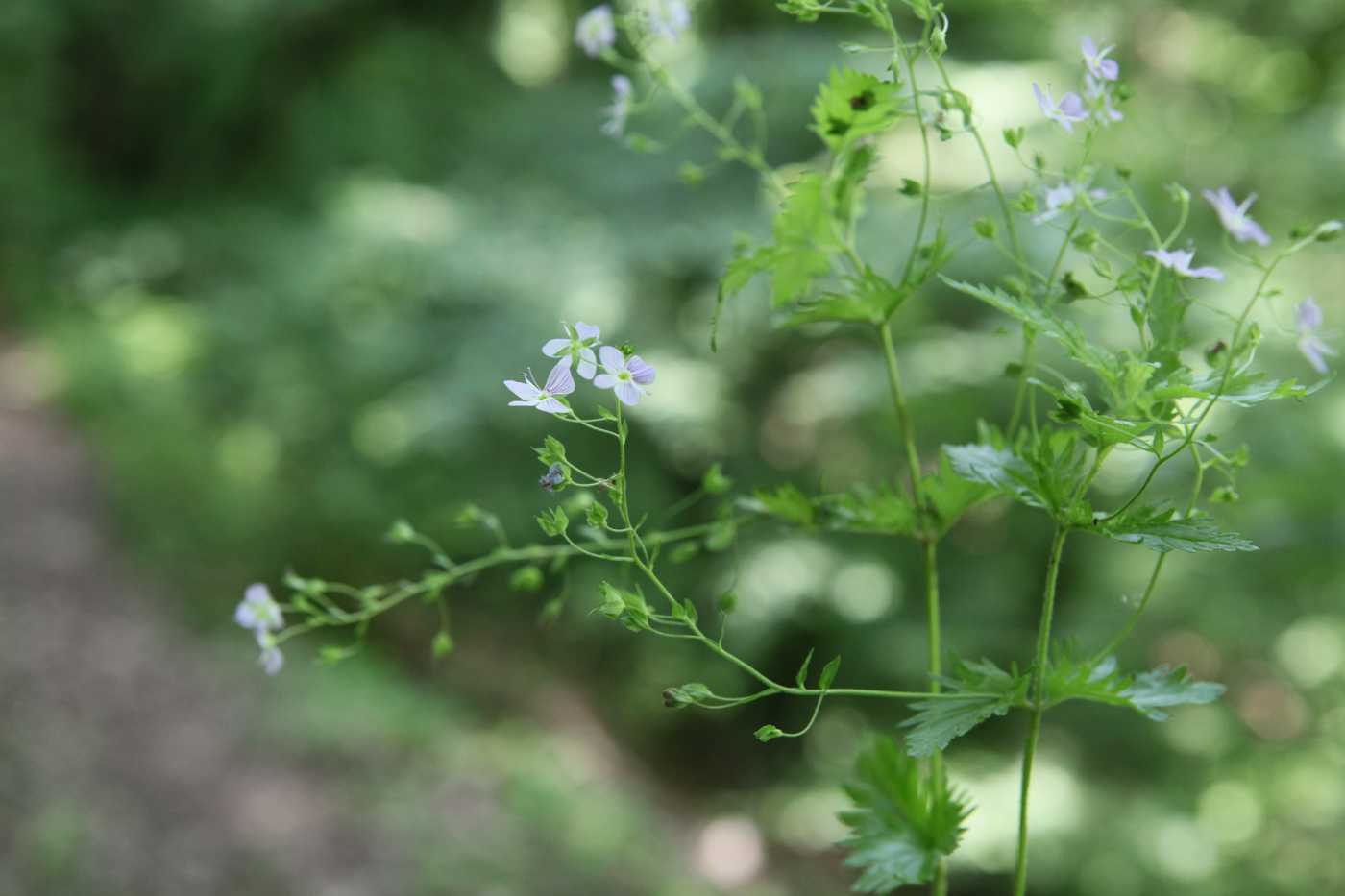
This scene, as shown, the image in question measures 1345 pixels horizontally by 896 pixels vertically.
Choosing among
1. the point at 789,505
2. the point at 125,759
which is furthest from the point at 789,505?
the point at 125,759

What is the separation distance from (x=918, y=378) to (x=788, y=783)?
1.30m

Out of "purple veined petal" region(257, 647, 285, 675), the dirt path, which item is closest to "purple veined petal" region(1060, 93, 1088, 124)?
"purple veined petal" region(257, 647, 285, 675)

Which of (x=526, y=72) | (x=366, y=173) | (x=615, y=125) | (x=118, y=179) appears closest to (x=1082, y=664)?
(x=615, y=125)

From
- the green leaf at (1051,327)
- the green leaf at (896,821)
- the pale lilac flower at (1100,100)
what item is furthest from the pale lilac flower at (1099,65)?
the green leaf at (896,821)

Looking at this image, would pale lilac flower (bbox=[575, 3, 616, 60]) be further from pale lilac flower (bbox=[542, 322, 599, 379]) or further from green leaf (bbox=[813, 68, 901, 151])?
pale lilac flower (bbox=[542, 322, 599, 379])

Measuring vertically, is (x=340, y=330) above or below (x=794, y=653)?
above

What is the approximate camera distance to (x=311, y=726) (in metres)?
3.10

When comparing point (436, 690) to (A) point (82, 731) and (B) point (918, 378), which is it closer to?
(A) point (82, 731)

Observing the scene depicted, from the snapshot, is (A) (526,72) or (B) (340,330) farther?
(A) (526,72)

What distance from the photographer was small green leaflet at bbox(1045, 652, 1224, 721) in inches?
18.6

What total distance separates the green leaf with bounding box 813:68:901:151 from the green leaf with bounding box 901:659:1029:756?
241mm

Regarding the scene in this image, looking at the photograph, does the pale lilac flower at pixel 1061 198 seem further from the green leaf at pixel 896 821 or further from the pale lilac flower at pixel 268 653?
the pale lilac flower at pixel 268 653

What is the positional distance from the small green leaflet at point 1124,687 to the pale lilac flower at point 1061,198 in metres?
0.19

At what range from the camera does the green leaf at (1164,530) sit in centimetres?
43
